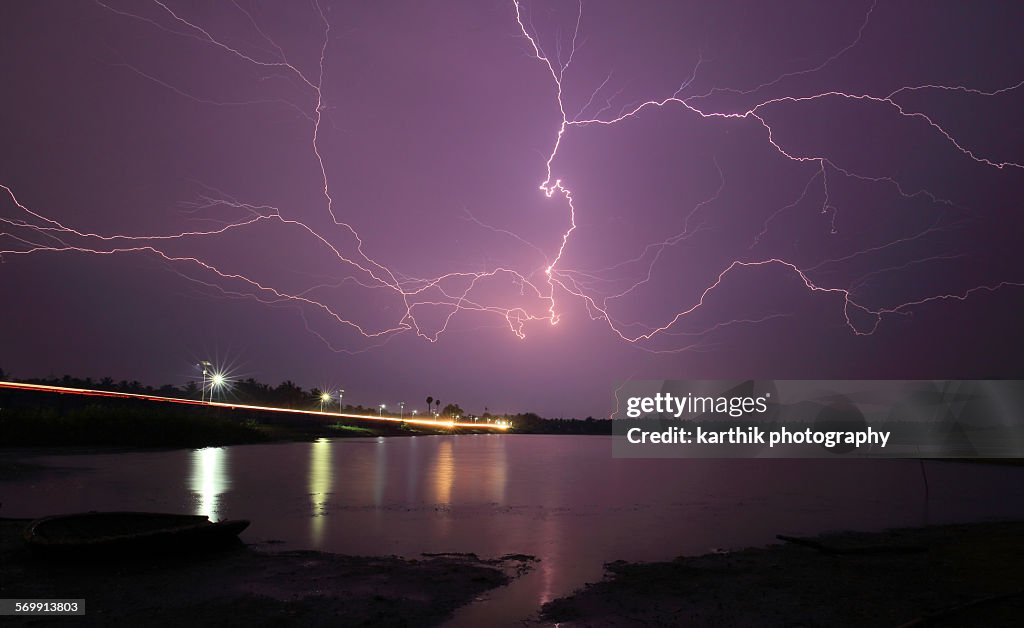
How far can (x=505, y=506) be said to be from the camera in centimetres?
2691

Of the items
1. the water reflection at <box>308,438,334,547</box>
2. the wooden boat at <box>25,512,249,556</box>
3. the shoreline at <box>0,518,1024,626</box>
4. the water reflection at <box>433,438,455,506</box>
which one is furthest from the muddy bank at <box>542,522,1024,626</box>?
the water reflection at <box>433,438,455,506</box>

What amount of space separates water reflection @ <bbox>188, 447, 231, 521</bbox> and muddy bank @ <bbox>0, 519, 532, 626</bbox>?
7464 mm

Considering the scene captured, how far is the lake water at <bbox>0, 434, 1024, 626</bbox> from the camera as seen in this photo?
16.8m

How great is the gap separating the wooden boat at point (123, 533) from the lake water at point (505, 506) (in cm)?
196

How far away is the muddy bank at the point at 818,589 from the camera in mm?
9711

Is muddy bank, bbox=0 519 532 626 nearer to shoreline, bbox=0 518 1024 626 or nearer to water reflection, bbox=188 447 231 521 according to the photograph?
shoreline, bbox=0 518 1024 626

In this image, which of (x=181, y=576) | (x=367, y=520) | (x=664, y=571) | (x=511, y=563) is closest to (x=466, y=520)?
(x=367, y=520)

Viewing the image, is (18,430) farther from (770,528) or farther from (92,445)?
(770,528)

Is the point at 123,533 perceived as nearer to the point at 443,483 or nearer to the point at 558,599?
the point at 558,599

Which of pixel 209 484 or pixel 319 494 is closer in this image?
pixel 319 494

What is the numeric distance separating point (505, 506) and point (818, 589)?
16679 millimetres

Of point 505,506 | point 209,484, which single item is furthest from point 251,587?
point 209,484

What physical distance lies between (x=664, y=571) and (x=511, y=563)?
3580mm

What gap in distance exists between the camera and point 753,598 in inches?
440
